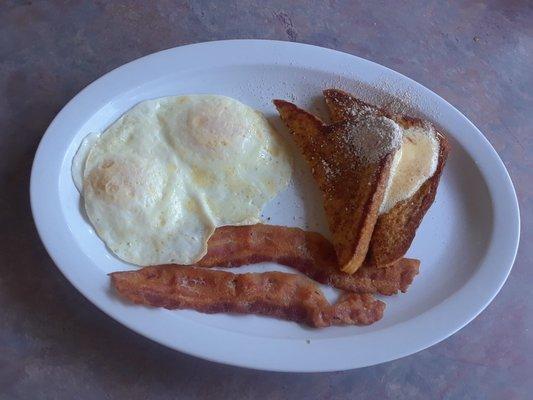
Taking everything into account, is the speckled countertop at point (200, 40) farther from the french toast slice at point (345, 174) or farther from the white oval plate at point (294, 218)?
the french toast slice at point (345, 174)

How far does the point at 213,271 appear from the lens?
181 cm

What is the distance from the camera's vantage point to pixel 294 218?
1.98 m

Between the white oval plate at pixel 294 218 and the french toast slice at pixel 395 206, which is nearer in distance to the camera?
the white oval plate at pixel 294 218

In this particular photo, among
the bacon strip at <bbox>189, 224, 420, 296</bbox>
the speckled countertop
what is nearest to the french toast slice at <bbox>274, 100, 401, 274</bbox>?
the bacon strip at <bbox>189, 224, 420, 296</bbox>

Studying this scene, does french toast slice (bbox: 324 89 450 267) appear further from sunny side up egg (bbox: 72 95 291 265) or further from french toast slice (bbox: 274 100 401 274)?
sunny side up egg (bbox: 72 95 291 265)

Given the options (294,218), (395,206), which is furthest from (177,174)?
(395,206)

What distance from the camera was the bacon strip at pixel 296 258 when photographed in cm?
185

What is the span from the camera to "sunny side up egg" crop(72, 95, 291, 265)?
180cm

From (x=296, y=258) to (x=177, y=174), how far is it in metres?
0.48

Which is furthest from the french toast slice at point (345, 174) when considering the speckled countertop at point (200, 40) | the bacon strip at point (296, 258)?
the speckled countertop at point (200, 40)

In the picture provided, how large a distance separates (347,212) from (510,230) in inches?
22.9

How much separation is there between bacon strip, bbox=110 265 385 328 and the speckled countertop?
17 centimetres

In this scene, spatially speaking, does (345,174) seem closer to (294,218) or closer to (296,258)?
(294,218)

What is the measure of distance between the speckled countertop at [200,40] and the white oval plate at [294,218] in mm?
151
